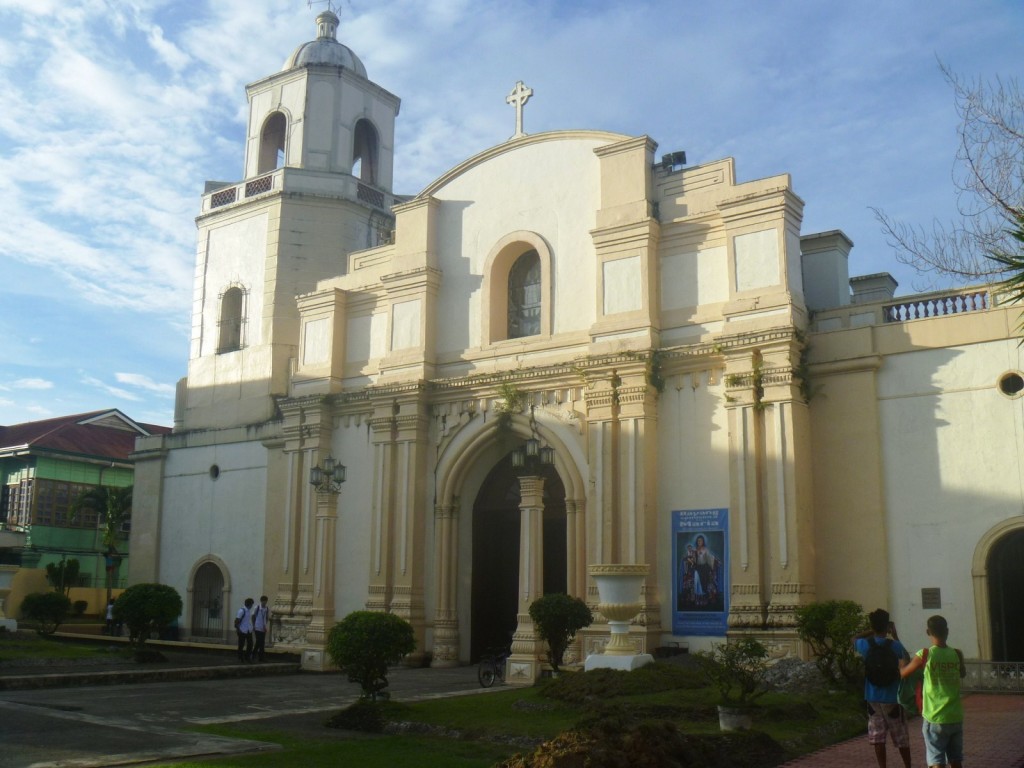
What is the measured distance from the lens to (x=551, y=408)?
21047 millimetres

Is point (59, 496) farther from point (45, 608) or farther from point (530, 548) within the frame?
point (530, 548)

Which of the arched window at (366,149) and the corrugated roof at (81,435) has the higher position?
the arched window at (366,149)

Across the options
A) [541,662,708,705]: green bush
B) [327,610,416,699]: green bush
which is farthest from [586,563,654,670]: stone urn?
[327,610,416,699]: green bush

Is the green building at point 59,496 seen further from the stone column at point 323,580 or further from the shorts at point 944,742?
the shorts at point 944,742

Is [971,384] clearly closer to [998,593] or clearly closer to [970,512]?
[970,512]

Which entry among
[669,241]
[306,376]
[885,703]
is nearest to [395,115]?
[306,376]

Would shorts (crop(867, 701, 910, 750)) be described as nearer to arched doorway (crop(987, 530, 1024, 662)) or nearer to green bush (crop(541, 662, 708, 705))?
green bush (crop(541, 662, 708, 705))

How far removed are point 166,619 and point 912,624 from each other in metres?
13.5

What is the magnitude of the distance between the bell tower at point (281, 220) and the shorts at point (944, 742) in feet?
67.6

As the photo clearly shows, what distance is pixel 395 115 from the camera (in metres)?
29.9

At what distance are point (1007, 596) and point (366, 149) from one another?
2032cm

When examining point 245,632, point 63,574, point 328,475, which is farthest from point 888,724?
point 63,574

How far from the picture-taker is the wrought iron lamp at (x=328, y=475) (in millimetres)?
20016

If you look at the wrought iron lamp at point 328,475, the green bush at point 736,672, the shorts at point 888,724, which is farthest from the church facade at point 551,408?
the shorts at point 888,724
